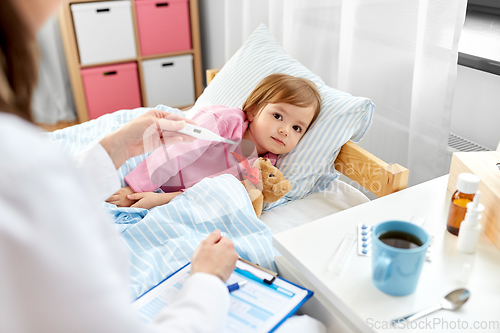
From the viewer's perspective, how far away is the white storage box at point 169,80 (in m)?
2.61

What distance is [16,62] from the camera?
40 centimetres

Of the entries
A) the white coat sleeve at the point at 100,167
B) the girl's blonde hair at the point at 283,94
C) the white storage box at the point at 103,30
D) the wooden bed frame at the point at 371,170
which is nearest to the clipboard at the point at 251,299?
the white coat sleeve at the point at 100,167

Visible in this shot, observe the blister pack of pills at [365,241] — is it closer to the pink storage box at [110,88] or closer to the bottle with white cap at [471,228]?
the bottle with white cap at [471,228]

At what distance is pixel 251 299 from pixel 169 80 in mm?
2193

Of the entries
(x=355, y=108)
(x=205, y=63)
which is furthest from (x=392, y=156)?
(x=205, y=63)

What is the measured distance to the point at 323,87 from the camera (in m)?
1.40

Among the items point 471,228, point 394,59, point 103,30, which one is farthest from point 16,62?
point 103,30

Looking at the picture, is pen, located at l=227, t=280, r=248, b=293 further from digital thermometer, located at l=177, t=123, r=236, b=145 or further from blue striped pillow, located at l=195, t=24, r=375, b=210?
blue striped pillow, located at l=195, t=24, r=375, b=210

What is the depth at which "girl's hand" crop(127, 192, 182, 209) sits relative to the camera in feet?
3.72

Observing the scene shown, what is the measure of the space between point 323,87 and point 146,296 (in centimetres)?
94

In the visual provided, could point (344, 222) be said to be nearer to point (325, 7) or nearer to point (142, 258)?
point (142, 258)

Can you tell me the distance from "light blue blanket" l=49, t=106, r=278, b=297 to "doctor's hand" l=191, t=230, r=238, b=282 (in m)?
0.14

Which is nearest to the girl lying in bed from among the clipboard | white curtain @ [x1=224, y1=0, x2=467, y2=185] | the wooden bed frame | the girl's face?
the girl's face

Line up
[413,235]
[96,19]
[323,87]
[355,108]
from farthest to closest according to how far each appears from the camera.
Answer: [96,19]
[323,87]
[355,108]
[413,235]
